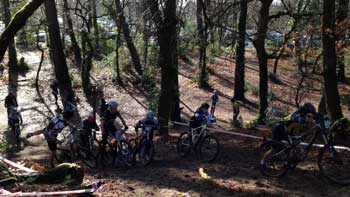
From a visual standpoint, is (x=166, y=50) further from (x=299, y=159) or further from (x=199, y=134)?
(x=299, y=159)

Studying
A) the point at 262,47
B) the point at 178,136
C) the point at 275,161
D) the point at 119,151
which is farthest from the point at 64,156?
the point at 262,47

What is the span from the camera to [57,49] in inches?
1103

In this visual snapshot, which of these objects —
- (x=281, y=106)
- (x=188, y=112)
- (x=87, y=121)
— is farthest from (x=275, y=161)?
(x=281, y=106)

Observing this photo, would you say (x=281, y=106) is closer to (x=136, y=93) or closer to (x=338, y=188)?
(x=136, y=93)

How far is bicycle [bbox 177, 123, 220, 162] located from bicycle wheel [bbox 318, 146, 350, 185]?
2.87 meters

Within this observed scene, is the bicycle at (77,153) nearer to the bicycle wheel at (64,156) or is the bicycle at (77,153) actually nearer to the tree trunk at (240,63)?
the bicycle wheel at (64,156)

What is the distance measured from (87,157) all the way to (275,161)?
4.87m

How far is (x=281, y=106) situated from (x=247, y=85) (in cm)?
394

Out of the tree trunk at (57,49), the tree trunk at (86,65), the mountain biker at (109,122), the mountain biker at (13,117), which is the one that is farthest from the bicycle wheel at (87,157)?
the tree trunk at (86,65)

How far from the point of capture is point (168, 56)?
51.1ft

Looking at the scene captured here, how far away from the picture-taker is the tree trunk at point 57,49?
27328 mm

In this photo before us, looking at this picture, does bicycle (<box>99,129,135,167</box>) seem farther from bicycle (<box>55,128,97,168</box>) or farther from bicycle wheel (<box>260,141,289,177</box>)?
bicycle wheel (<box>260,141,289,177</box>)

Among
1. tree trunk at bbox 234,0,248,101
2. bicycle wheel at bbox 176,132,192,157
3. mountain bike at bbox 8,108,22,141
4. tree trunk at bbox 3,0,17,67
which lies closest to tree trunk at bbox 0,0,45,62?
bicycle wheel at bbox 176,132,192,157

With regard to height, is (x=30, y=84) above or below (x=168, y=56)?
below
